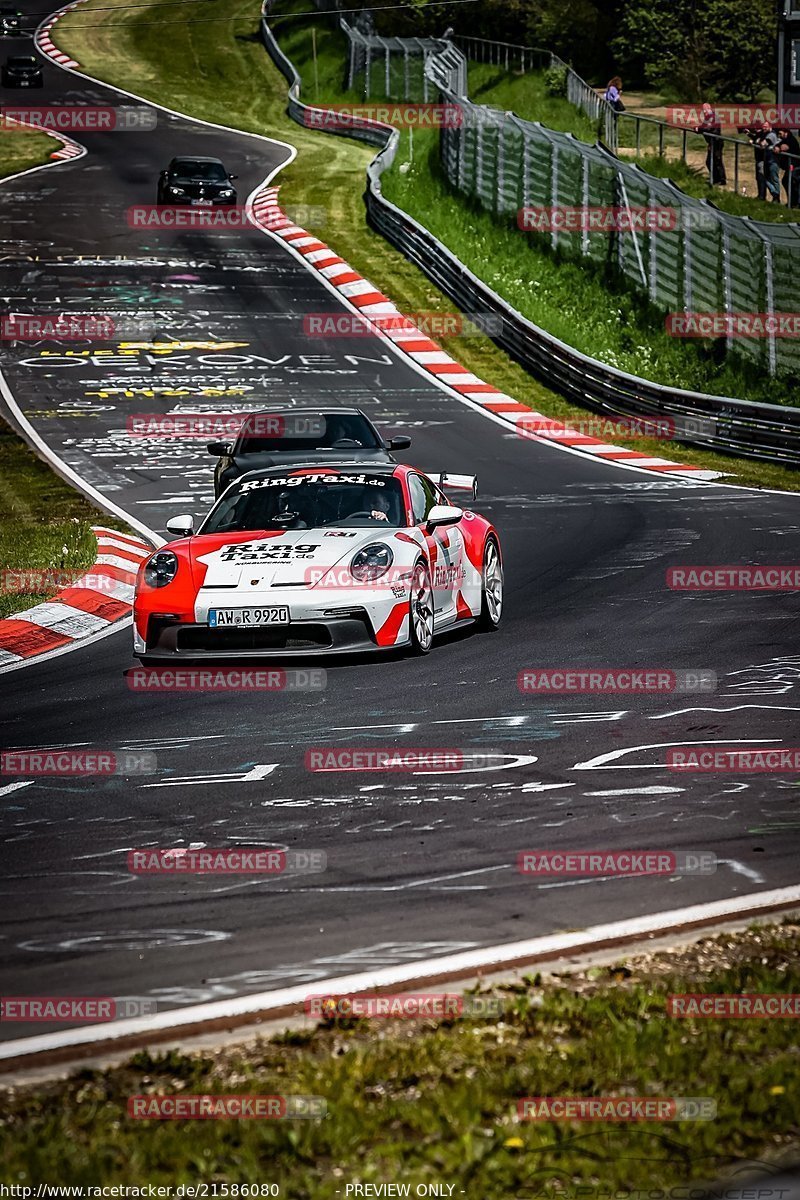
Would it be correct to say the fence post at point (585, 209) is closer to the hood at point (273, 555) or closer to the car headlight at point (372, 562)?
the hood at point (273, 555)

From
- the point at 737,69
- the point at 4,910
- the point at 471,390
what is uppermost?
the point at 737,69

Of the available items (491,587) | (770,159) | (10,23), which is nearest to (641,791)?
(491,587)

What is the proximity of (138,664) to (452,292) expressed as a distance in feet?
72.7

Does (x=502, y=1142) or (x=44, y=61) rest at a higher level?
(x=44, y=61)

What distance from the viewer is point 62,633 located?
12938 millimetres

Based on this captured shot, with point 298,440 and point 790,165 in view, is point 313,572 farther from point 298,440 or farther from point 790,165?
point 790,165

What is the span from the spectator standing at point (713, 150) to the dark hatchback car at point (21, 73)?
35509 mm

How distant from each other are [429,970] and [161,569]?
6033mm

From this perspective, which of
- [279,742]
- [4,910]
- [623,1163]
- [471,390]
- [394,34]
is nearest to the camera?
[623,1163]

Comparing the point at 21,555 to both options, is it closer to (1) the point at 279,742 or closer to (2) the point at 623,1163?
(1) the point at 279,742

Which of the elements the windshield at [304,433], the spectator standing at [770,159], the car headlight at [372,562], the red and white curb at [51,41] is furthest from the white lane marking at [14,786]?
the red and white curb at [51,41]

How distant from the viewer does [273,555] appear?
10914mm

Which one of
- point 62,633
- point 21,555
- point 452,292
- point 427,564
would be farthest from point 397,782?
point 452,292

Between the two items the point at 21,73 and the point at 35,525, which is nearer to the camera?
the point at 35,525
